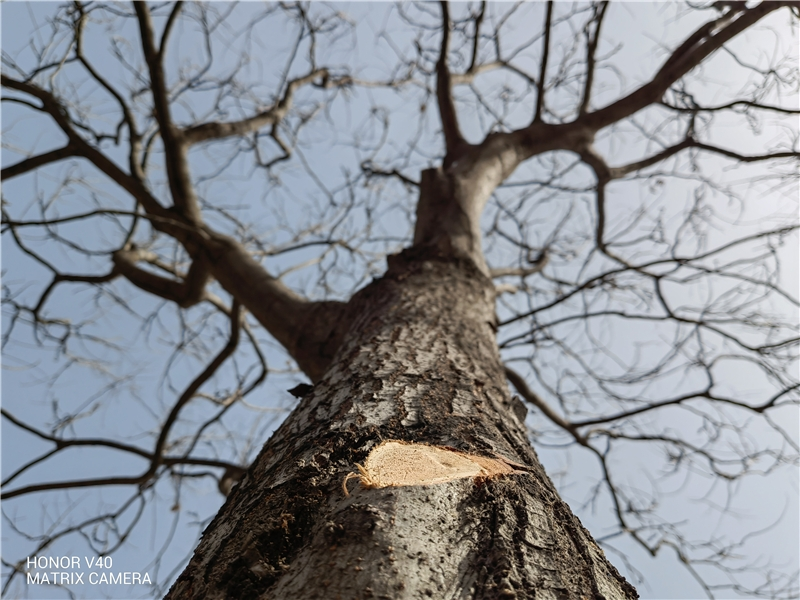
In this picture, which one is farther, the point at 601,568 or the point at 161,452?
the point at 161,452

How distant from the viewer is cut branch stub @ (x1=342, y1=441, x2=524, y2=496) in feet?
2.86

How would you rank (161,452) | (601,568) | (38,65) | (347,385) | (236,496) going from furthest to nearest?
(161,452), (38,65), (347,385), (236,496), (601,568)

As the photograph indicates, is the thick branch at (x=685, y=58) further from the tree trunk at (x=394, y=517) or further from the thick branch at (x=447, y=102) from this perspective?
the tree trunk at (x=394, y=517)

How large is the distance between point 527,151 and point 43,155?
8.79 ft

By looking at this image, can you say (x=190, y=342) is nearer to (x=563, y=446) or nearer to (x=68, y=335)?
(x=68, y=335)

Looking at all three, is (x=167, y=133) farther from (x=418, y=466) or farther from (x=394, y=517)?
(x=394, y=517)

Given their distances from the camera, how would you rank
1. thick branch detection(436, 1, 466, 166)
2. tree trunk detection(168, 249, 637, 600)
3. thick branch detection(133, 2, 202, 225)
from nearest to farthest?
tree trunk detection(168, 249, 637, 600)
thick branch detection(133, 2, 202, 225)
thick branch detection(436, 1, 466, 166)

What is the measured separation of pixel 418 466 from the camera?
0.92m

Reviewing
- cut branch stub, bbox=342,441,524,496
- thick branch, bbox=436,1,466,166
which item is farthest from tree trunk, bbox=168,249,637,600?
thick branch, bbox=436,1,466,166

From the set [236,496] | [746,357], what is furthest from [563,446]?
[236,496]

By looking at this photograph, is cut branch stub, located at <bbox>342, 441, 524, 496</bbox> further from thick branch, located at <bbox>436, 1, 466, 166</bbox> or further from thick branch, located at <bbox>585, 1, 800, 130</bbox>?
thick branch, located at <bbox>585, 1, 800, 130</bbox>

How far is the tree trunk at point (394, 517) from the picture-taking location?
2.32 feet

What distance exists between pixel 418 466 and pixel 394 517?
0.52 feet

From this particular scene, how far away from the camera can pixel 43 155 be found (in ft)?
8.62
